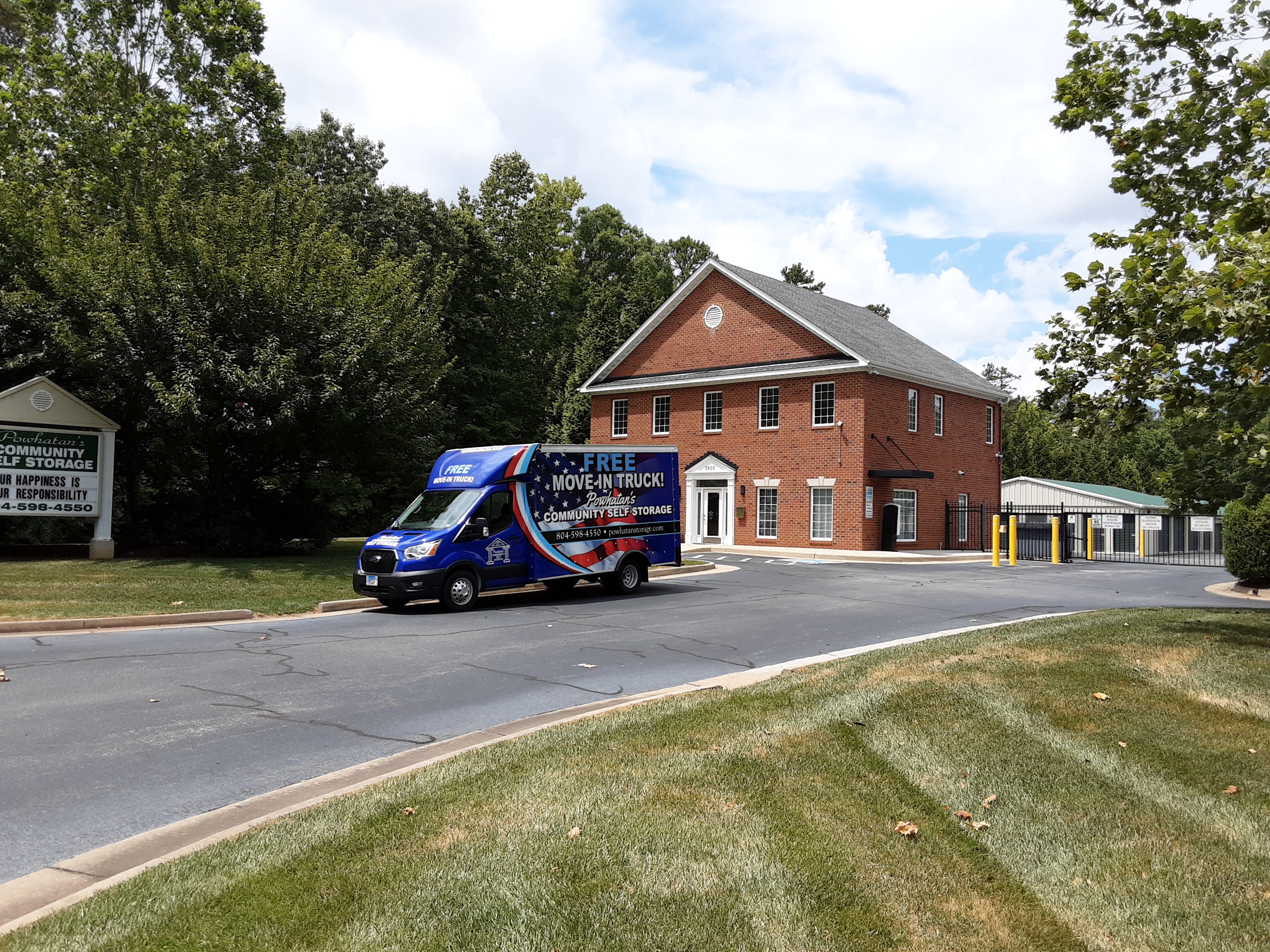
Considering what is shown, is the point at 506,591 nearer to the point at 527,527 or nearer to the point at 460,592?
the point at 527,527

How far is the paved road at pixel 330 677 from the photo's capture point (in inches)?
244

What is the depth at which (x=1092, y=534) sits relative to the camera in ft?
122

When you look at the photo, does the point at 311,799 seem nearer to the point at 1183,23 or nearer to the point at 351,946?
the point at 351,946

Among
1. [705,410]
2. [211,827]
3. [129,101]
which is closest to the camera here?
[211,827]

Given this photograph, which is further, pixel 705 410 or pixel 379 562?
pixel 705 410

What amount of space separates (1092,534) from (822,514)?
38.2 feet

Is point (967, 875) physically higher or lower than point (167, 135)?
lower

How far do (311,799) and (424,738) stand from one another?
1.78 metres

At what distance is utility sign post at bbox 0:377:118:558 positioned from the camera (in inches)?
759

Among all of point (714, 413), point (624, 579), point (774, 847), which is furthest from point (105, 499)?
point (714, 413)

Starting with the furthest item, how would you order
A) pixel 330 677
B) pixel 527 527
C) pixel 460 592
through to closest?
1. pixel 527 527
2. pixel 460 592
3. pixel 330 677

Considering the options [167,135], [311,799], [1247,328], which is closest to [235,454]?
[167,135]

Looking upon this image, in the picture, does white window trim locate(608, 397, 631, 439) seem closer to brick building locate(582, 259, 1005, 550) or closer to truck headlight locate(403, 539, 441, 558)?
brick building locate(582, 259, 1005, 550)

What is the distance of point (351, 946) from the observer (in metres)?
3.69
